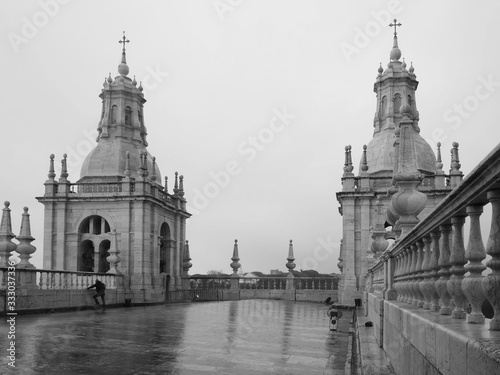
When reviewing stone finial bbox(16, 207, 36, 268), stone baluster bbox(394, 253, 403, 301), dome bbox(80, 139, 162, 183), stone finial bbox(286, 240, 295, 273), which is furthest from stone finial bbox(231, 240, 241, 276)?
stone baluster bbox(394, 253, 403, 301)

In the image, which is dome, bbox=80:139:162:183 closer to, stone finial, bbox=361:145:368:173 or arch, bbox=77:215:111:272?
arch, bbox=77:215:111:272

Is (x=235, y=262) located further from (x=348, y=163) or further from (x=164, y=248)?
(x=348, y=163)

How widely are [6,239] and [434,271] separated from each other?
64.9 feet

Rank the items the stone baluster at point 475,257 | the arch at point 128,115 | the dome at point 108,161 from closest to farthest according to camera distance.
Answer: the stone baluster at point 475,257 → the dome at point 108,161 → the arch at point 128,115

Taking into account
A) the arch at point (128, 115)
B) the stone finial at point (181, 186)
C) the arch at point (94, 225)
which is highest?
the arch at point (128, 115)

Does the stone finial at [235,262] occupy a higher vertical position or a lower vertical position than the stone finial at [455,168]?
lower

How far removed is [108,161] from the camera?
3959 cm

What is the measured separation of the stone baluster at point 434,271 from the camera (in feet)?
15.9

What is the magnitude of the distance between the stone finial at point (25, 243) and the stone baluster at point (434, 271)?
20568 mm

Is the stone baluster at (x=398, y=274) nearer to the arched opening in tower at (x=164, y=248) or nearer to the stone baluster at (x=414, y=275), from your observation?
the stone baluster at (x=414, y=275)

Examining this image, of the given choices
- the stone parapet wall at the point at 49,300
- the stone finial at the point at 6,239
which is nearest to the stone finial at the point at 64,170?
the stone parapet wall at the point at 49,300

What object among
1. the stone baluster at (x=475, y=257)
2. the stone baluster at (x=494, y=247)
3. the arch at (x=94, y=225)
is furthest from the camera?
the arch at (x=94, y=225)

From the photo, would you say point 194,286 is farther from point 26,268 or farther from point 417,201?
point 417,201

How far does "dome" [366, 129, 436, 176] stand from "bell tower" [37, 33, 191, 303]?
1391 centimetres
